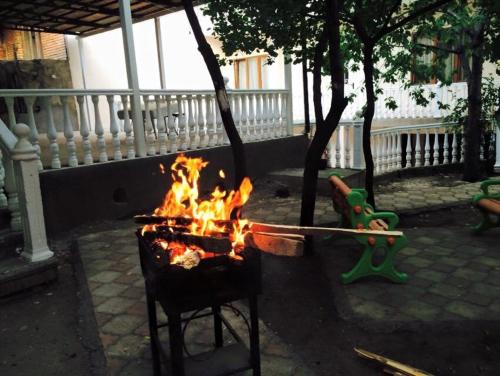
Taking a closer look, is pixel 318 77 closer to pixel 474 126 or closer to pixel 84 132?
pixel 84 132

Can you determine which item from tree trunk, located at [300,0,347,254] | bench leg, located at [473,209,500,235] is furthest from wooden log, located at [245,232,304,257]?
bench leg, located at [473,209,500,235]

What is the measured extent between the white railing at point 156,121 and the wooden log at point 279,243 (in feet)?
13.6

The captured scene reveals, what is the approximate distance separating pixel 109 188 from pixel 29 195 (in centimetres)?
224

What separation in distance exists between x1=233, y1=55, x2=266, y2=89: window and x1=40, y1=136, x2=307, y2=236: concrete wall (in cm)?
1176

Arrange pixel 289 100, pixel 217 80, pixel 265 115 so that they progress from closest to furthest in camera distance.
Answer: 1. pixel 217 80
2. pixel 265 115
3. pixel 289 100

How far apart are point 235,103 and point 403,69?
11.2 ft

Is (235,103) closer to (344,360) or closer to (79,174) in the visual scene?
(79,174)

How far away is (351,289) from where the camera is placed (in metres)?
4.19

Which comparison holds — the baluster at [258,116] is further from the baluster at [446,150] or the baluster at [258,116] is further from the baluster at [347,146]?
the baluster at [446,150]

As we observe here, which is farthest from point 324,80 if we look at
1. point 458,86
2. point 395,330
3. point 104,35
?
point 395,330

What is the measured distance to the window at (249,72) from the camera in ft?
62.8

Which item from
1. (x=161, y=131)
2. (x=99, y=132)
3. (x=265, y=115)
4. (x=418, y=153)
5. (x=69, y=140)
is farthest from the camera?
(x=418, y=153)

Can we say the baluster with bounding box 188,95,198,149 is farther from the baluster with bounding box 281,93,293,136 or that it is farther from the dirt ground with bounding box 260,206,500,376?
the dirt ground with bounding box 260,206,500,376

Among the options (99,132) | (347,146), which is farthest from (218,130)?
(347,146)
